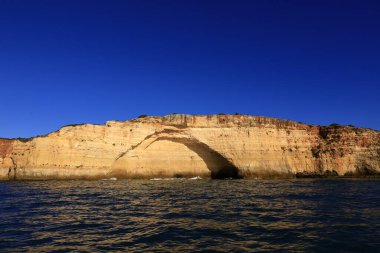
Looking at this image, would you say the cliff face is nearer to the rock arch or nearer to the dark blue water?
the rock arch

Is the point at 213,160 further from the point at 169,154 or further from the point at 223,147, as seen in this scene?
the point at 169,154

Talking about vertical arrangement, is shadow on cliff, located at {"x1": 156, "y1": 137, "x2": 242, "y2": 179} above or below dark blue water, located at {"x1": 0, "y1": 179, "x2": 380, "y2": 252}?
above

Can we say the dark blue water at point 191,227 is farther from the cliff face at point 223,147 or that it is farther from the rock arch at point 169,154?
the rock arch at point 169,154

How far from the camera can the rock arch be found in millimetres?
43156

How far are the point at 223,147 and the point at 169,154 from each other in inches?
304

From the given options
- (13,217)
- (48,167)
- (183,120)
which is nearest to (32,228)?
(13,217)

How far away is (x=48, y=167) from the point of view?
123 feet

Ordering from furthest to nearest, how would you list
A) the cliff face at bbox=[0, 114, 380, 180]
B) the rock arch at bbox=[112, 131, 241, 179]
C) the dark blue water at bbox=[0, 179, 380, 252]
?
1. the rock arch at bbox=[112, 131, 241, 179]
2. the cliff face at bbox=[0, 114, 380, 180]
3. the dark blue water at bbox=[0, 179, 380, 252]

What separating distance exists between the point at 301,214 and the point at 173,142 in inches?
1339

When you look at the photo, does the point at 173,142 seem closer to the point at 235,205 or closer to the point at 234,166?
the point at 234,166

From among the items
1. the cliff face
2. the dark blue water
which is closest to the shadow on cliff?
the cliff face

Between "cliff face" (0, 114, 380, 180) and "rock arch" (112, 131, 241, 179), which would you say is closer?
"cliff face" (0, 114, 380, 180)

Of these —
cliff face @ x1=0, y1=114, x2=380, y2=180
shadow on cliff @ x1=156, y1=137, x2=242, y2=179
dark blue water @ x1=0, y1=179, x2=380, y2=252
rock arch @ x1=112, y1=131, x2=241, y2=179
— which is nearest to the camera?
dark blue water @ x1=0, y1=179, x2=380, y2=252

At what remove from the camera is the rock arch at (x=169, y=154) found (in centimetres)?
4316
